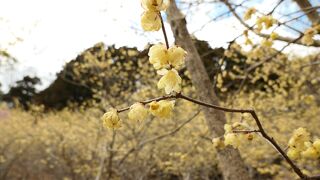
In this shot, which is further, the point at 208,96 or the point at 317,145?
the point at 208,96

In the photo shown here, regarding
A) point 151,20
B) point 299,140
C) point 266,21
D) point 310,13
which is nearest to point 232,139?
point 299,140

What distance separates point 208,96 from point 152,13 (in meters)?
2.03

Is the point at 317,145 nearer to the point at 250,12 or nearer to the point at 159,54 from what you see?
the point at 159,54

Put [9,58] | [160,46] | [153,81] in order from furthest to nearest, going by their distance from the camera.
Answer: [153,81] < [9,58] < [160,46]

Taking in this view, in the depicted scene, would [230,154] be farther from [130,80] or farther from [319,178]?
[130,80]

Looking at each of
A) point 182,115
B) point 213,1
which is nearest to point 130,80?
point 182,115

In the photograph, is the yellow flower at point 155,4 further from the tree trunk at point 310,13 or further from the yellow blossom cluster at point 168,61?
the tree trunk at point 310,13

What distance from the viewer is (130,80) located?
1010 centimetres

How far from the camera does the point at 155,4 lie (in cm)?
108

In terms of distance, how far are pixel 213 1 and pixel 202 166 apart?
7347 millimetres

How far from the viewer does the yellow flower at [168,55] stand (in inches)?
43.0

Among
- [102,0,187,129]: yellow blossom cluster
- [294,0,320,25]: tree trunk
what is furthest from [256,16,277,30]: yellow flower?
[102,0,187,129]: yellow blossom cluster

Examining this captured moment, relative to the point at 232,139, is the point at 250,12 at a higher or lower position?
higher

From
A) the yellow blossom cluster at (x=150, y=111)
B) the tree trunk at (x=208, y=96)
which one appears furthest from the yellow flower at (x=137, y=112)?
the tree trunk at (x=208, y=96)
